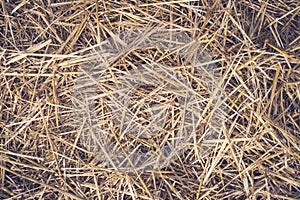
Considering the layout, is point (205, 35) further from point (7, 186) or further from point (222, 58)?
point (7, 186)

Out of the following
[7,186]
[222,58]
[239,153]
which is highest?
[222,58]

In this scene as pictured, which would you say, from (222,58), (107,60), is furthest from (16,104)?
(222,58)

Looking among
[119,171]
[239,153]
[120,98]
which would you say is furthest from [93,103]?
[239,153]

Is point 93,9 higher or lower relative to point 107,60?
higher

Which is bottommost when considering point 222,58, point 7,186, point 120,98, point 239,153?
point 7,186

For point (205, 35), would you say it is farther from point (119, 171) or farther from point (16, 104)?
point (16, 104)

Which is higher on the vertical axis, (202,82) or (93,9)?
(93,9)
